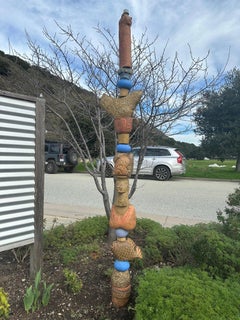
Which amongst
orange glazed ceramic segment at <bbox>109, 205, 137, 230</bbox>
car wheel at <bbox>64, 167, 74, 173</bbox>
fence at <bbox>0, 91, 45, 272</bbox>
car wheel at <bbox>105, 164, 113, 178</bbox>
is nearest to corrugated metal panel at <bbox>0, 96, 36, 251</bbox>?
fence at <bbox>0, 91, 45, 272</bbox>

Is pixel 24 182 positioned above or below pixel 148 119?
below

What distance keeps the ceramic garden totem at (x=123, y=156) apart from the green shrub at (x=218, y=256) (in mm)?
574

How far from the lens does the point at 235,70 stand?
1728 centimetres

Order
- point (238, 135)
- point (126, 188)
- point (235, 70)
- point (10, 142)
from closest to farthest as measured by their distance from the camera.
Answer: point (126, 188) < point (10, 142) < point (238, 135) < point (235, 70)

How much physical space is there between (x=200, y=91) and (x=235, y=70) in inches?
626

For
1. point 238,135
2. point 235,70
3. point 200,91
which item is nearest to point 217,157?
point 238,135

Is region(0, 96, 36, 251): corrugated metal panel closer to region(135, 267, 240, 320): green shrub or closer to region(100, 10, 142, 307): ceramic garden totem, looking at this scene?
region(100, 10, 142, 307): ceramic garden totem

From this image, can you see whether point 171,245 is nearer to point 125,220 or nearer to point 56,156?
point 125,220

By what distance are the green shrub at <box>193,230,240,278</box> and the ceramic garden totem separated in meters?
0.57

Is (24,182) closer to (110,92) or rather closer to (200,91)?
(110,92)

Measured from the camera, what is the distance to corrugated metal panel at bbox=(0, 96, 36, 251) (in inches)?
92.4

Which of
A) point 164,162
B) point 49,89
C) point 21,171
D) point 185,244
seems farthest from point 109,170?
point 164,162

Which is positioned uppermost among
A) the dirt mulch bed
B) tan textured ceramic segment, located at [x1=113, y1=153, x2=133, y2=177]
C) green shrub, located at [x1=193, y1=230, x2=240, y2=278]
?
tan textured ceramic segment, located at [x1=113, y1=153, x2=133, y2=177]

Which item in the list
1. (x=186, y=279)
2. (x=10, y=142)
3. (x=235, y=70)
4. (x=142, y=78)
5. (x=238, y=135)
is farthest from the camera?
(x=235, y=70)
